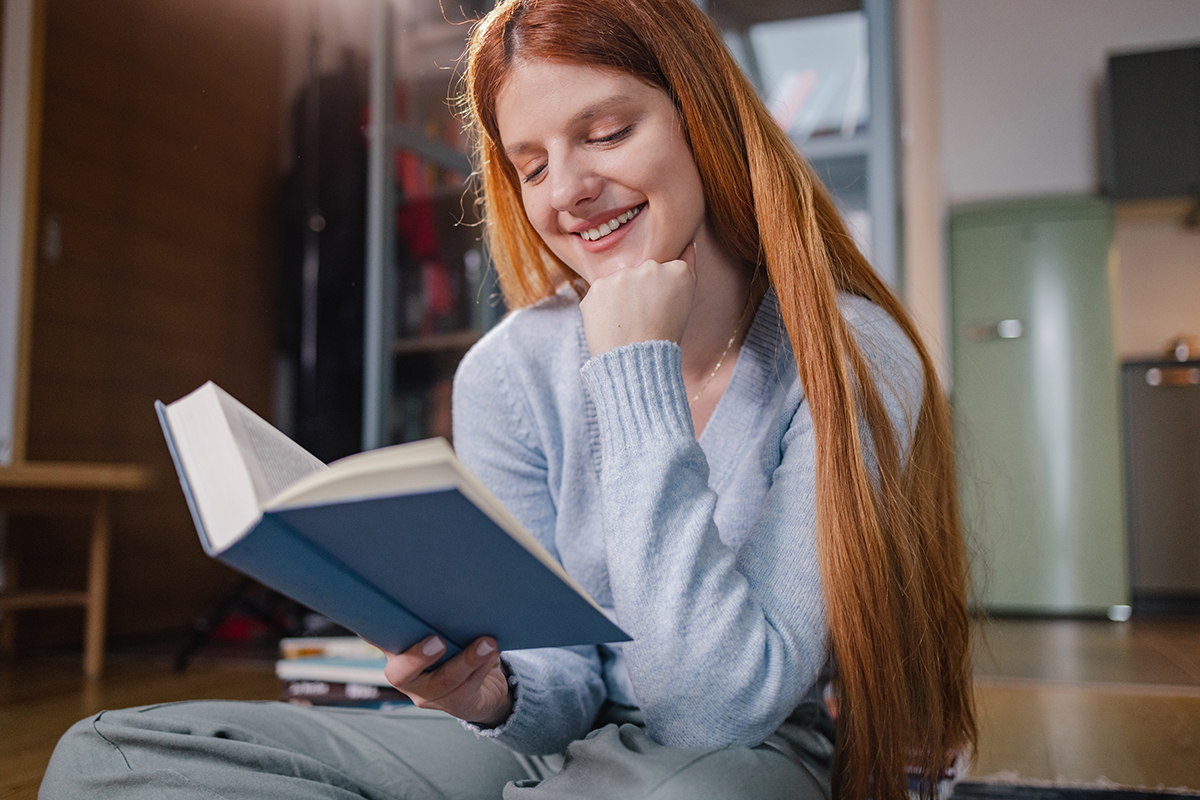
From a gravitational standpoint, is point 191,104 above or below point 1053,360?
above

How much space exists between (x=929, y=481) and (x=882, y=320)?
14 centimetres

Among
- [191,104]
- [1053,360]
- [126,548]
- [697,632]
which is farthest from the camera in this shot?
[1053,360]

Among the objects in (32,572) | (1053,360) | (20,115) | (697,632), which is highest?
(20,115)

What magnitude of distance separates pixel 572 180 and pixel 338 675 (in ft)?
3.31

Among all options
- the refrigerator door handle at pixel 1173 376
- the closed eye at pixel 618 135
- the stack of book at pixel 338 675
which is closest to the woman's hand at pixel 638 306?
the closed eye at pixel 618 135

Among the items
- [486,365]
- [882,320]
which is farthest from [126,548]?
[882,320]

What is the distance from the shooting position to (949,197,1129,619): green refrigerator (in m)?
3.29

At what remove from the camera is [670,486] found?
620 mm

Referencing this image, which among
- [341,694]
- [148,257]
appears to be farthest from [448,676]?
[148,257]

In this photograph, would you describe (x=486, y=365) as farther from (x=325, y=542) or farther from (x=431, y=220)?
(x=431, y=220)

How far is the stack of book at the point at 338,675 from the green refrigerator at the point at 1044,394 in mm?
2398

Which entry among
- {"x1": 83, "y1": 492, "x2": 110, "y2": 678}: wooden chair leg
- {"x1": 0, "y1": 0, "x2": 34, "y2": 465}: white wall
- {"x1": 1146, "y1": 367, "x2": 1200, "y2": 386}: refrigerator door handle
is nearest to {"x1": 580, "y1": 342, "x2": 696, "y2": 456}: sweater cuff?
{"x1": 83, "y1": 492, "x2": 110, "y2": 678}: wooden chair leg

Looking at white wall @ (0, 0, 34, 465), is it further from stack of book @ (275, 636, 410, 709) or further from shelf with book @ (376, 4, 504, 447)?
stack of book @ (275, 636, 410, 709)

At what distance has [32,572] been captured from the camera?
2.52m
